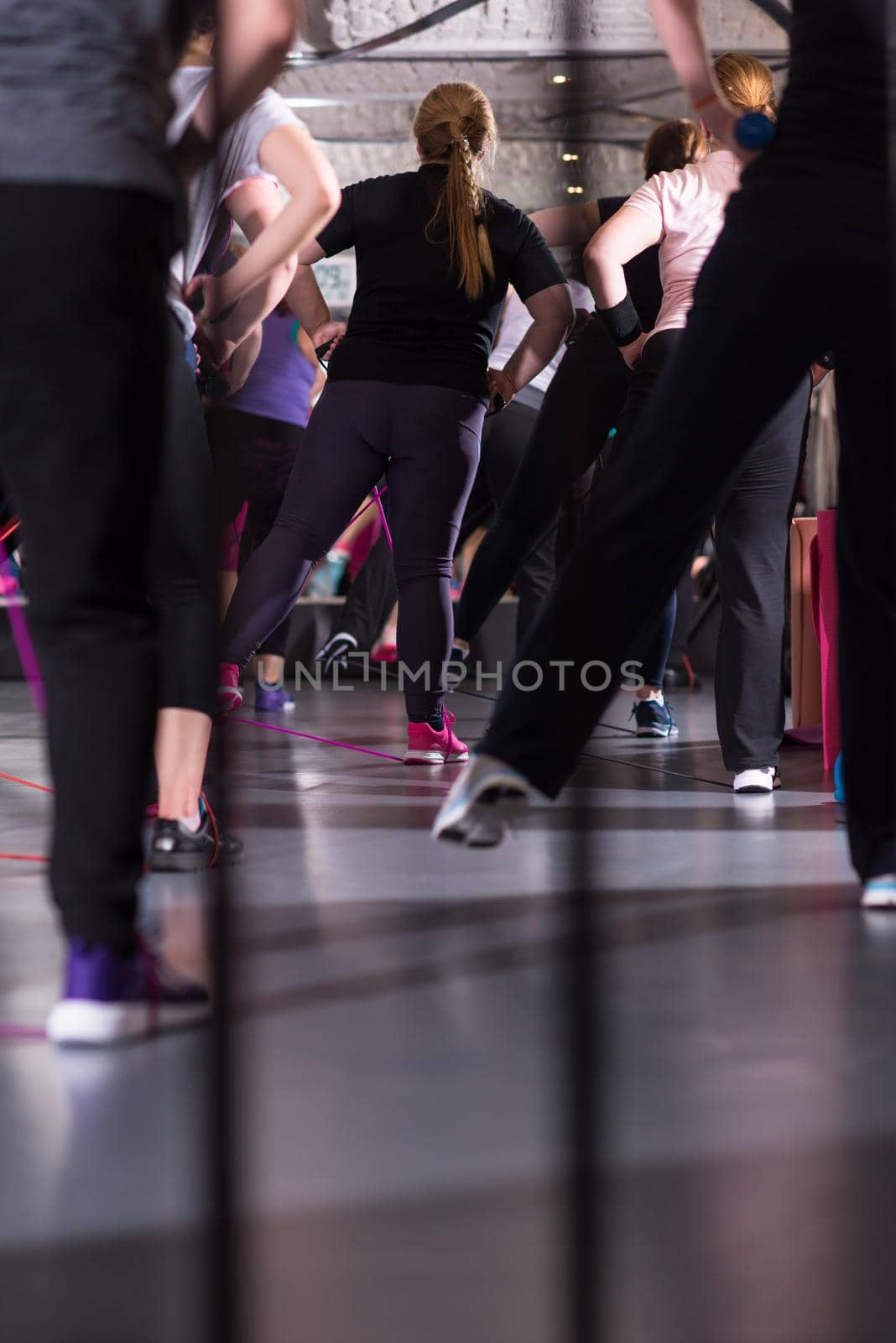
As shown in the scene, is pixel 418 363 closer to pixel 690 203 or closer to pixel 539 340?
pixel 539 340

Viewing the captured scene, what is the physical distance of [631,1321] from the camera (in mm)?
779

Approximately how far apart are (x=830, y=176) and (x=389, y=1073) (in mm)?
872

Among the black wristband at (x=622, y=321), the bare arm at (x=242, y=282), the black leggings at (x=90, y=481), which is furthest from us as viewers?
the black wristband at (x=622, y=321)

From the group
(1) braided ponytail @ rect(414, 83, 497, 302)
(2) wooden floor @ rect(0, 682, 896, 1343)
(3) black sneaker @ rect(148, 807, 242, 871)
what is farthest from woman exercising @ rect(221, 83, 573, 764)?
(2) wooden floor @ rect(0, 682, 896, 1343)

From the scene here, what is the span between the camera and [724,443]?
4.81 ft

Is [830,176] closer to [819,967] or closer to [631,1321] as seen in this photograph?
[819,967]

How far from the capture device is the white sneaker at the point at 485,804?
1.50m

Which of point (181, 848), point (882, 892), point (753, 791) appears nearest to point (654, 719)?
point (753, 791)

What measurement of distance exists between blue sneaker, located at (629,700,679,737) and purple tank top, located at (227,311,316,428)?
1.14 metres

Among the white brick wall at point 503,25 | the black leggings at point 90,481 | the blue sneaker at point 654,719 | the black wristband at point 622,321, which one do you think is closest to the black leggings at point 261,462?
the blue sneaker at point 654,719

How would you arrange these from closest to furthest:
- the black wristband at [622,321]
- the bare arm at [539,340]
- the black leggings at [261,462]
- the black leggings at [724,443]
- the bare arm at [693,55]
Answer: the black leggings at [724,443]
the bare arm at [693,55]
the black wristband at [622,321]
the bare arm at [539,340]
the black leggings at [261,462]

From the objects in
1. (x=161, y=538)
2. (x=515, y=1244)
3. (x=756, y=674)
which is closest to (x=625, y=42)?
(x=756, y=674)

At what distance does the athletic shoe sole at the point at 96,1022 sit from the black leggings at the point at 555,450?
81.2 inches

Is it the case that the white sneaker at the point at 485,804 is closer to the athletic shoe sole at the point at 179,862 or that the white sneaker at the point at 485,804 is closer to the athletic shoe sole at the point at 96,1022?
the athletic shoe sole at the point at 96,1022
